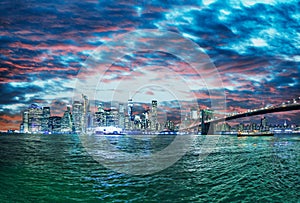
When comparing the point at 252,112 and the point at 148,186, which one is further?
the point at 252,112

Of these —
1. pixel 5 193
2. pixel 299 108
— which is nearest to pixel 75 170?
pixel 5 193

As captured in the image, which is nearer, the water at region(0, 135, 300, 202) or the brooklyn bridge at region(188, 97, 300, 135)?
the water at region(0, 135, 300, 202)

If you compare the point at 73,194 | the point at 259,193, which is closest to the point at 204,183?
the point at 259,193

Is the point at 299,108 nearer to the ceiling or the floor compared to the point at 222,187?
nearer to the ceiling

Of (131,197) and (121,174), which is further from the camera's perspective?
(121,174)

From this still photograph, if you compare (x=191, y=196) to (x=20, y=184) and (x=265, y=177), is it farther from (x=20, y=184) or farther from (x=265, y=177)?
(x=20, y=184)

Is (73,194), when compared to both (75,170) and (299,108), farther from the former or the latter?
(299,108)

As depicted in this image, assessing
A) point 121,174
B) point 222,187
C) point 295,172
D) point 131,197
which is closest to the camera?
point 131,197

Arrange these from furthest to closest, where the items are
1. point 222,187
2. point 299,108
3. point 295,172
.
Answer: point 299,108 → point 295,172 → point 222,187

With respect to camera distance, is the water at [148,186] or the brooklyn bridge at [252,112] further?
the brooklyn bridge at [252,112]
